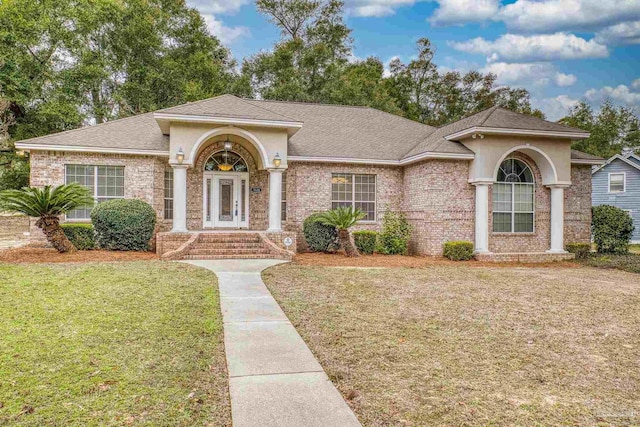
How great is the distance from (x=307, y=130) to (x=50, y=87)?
15.8 m

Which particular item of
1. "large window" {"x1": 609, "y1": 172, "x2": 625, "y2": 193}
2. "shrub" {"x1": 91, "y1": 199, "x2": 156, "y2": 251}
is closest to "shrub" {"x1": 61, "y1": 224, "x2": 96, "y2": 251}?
"shrub" {"x1": 91, "y1": 199, "x2": 156, "y2": 251}

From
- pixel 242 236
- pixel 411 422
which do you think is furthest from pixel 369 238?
pixel 411 422

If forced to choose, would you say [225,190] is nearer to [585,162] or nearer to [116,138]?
[116,138]

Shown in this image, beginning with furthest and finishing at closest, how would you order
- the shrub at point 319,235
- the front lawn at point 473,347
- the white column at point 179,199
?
the shrub at point 319,235 < the white column at point 179,199 < the front lawn at point 473,347

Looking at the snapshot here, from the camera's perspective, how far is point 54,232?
1170 cm

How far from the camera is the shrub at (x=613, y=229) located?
15.7 metres

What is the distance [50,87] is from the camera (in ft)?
73.8

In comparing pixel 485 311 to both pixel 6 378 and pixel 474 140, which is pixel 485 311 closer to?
pixel 6 378

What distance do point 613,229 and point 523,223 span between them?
4057 millimetres

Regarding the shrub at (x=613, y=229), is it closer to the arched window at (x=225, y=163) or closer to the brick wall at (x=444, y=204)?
the brick wall at (x=444, y=204)

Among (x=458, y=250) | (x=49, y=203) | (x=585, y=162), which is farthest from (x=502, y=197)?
(x=49, y=203)

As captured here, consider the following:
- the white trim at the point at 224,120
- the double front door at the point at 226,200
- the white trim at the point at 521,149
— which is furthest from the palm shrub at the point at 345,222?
the white trim at the point at 521,149

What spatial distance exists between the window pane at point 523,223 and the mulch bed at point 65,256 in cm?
1236

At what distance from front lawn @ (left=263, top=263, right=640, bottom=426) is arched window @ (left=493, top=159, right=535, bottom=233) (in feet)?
18.3
